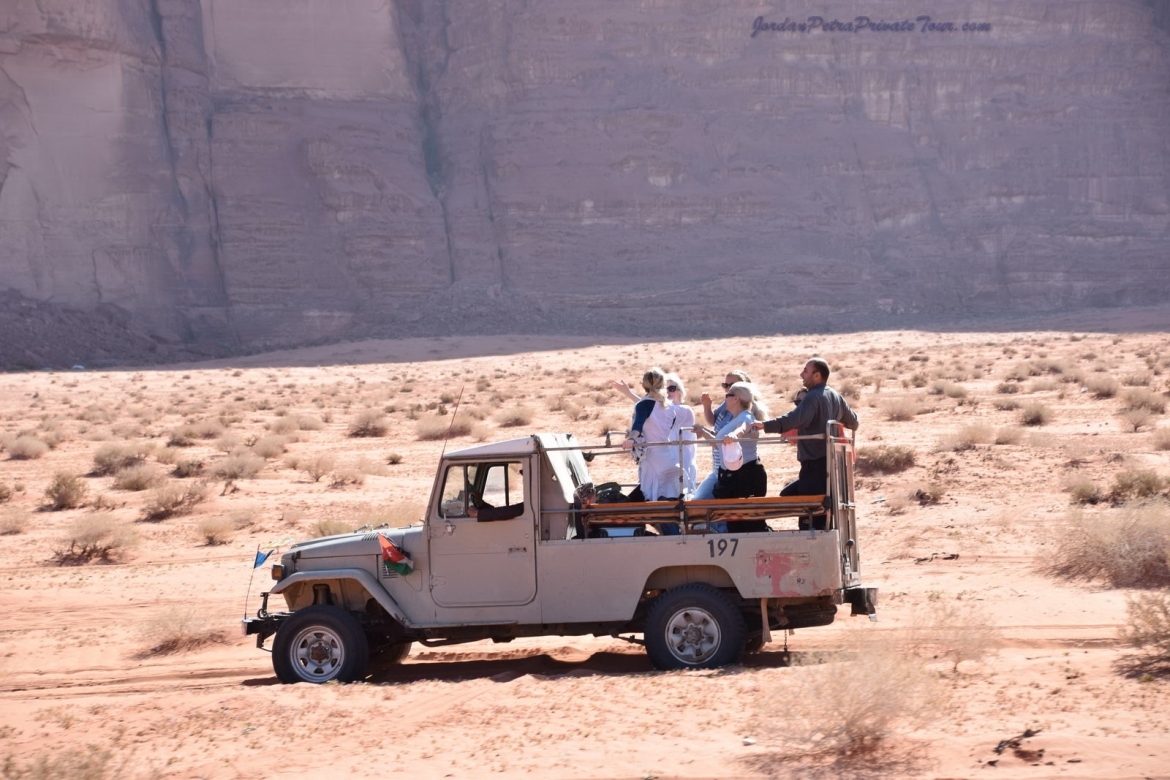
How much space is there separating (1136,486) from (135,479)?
14.3 metres

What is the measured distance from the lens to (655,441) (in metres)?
8.45

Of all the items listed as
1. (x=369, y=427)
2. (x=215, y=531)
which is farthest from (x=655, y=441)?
(x=369, y=427)

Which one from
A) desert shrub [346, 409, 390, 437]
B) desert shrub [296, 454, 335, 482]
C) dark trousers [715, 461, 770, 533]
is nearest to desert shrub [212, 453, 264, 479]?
desert shrub [296, 454, 335, 482]

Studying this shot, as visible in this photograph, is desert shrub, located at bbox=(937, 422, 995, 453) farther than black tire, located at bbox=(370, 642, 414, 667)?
Yes

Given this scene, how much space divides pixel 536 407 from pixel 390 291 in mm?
40798

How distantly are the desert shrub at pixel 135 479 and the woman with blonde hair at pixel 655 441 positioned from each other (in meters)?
12.4

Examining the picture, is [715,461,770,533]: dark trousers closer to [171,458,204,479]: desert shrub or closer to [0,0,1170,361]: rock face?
[171,458,204,479]: desert shrub

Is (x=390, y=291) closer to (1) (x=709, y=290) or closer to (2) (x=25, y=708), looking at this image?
(1) (x=709, y=290)

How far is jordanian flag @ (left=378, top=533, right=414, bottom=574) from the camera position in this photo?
8023 mm

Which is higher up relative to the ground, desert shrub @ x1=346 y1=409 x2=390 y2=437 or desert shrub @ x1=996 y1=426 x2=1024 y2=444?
desert shrub @ x1=346 y1=409 x2=390 y2=437

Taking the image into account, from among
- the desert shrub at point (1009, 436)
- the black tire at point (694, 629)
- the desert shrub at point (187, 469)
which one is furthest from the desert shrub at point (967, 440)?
the desert shrub at point (187, 469)

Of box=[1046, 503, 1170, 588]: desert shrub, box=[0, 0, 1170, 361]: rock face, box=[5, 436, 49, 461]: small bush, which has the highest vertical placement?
box=[0, 0, 1170, 361]: rock face

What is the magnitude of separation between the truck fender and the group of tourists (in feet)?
6.12

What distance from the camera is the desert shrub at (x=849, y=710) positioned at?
5922mm
